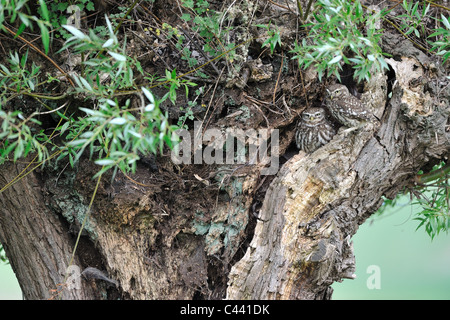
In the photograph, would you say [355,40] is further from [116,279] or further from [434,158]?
[116,279]

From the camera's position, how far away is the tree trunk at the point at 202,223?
240cm

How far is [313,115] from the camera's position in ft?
8.66

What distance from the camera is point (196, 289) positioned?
7.98ft

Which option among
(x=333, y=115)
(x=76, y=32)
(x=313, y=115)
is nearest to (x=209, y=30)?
(x=313, y=115)

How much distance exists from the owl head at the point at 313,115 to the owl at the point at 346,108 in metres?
0.06

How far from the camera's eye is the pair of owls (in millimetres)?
2600

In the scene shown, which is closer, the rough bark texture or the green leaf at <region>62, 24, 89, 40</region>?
the green leaf at <region>62, 24, 89, 40</region>

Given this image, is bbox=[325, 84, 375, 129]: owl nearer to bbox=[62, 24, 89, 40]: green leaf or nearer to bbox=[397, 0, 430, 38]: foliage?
bbox=[397, 0, 430, 38]: foliage

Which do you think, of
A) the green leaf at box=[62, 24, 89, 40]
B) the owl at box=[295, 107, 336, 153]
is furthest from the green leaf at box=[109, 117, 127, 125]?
the owl at box=[295, 107, 336, 153]
